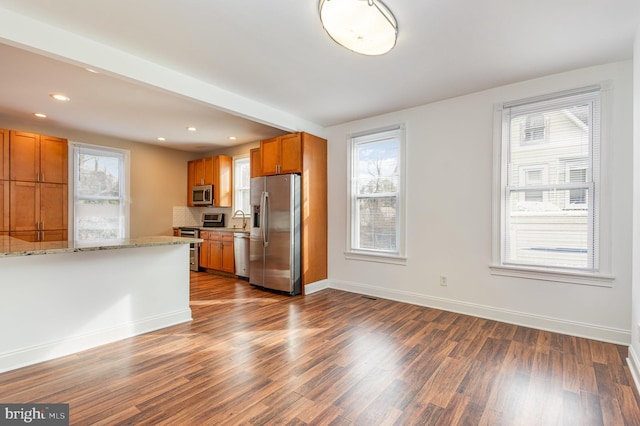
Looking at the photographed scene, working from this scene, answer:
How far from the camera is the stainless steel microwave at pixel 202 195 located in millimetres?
6285

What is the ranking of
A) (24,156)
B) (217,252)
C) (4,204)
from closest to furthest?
(4,204) → (24,156) → (217,252)

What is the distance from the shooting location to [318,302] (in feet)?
13.3

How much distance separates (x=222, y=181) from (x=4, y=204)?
10.3 ft

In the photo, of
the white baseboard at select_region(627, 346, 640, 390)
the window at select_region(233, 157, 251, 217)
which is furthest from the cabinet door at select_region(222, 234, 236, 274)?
the white baseboard at select_region(627, 346, 640, 390)

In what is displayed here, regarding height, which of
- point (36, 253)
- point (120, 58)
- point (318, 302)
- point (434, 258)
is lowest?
point (318, 302)

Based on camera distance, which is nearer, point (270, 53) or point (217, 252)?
point (270, 53)

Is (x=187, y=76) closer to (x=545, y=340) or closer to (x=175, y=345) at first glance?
(x=175, y=345)

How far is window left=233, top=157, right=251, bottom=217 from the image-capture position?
6137 millimetres

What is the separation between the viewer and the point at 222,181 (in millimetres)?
6168

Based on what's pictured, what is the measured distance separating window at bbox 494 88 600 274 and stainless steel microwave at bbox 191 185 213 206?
5176 millimetres

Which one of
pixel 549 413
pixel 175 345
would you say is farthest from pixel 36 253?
pixel 549 413

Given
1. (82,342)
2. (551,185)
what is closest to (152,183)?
(82,342)

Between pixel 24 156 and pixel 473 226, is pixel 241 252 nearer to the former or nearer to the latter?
pixel 24 156

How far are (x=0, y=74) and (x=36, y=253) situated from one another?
2.24 metres
